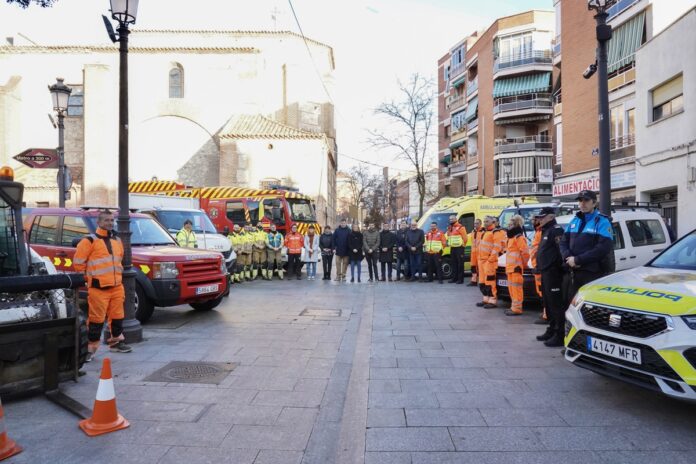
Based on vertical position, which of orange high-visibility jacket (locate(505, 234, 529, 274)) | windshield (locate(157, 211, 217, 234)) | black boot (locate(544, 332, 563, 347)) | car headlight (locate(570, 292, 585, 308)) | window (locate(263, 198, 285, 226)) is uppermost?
window (locate(263, 198, 285, 226))

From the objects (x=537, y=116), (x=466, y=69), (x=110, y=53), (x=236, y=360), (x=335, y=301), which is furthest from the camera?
(x=466, y=69)

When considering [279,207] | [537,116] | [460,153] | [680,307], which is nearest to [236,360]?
[680,307]

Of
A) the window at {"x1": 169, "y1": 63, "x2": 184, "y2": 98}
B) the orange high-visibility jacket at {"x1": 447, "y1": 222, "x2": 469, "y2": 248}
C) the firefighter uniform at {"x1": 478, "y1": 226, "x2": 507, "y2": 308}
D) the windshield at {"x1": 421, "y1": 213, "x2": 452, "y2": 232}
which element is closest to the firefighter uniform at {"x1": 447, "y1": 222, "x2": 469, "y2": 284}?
the orange high-visibility jacket at {"x1": 447, "y1": 222, "x2": 469, "y2": 248}

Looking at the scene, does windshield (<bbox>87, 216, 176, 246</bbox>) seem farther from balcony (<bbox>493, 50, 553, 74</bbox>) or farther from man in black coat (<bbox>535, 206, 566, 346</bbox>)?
balcony (<bbox>493, 50, 553, 74</bbox>)

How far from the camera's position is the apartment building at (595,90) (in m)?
22.6

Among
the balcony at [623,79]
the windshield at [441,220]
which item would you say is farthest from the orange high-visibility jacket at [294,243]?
the balcony at [623,79]

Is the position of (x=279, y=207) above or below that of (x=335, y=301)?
above

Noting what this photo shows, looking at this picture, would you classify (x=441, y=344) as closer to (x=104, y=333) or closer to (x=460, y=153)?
(x=104, y=333)

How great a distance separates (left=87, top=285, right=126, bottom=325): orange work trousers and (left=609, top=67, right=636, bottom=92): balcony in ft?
79.6

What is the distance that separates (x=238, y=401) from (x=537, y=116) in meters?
39.6

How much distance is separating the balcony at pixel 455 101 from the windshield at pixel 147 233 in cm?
4376

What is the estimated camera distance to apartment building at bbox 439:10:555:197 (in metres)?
38.8

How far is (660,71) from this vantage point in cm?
1689

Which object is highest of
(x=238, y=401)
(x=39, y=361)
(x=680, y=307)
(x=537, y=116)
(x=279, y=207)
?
(x=537, y=116)
